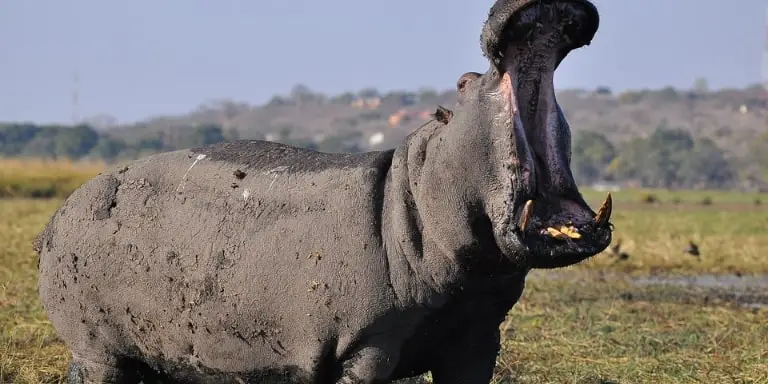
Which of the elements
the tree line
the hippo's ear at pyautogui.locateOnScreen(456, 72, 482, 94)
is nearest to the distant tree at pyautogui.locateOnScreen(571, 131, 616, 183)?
the tree line

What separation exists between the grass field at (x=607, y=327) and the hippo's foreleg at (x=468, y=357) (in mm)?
3072

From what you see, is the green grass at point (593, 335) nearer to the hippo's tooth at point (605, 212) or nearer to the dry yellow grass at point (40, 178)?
the hippo's tooth at point (605, 212)

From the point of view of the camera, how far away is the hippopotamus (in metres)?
4.10

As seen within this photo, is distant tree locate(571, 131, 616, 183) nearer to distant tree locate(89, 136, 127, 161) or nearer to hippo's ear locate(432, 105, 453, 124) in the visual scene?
distant tree locate(89, 136, 127, 161)

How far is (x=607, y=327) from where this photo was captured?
11.3 metres

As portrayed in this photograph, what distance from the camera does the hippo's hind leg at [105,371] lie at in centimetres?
539

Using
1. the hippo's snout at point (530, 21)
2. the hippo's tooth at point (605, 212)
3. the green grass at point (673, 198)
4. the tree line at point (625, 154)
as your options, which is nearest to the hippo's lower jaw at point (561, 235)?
the hippo's tooth at point (605, 212)

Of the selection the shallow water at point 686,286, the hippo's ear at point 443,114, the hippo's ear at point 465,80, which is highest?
the hippo's ear at point 465,80

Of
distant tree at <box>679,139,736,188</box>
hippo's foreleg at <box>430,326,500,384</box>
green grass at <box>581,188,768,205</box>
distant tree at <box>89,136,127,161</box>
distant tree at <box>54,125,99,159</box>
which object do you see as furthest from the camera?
distant tree at <box>54,125,99,159</box>

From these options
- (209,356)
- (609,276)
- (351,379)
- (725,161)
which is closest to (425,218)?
(351,379)

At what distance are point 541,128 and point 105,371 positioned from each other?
7.72 feet

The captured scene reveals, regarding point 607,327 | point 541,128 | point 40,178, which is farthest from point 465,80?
point 40,178

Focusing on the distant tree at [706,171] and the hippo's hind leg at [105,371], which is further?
the distant tree at [706,171]

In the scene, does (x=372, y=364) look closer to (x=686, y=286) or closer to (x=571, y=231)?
(x=571, y=231)
